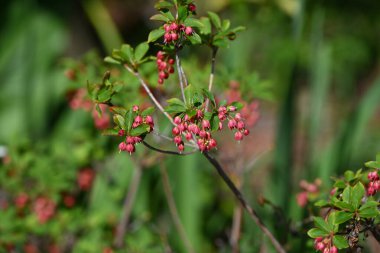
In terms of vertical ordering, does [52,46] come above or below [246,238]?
above

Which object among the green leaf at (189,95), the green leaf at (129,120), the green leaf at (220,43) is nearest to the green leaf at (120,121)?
the green leaf at (129,120)

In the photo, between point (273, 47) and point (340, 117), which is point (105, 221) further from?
point (340, 117)

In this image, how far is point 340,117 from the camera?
15.0 ft

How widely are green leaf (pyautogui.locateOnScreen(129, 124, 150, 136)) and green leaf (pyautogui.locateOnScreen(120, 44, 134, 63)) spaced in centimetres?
22

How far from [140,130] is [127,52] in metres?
0.24

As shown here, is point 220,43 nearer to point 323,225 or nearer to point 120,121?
point 120,121

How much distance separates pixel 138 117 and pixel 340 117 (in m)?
3.80

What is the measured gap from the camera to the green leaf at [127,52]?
3.78ft

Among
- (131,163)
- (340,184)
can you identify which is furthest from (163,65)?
(131,163)

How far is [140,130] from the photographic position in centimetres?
98

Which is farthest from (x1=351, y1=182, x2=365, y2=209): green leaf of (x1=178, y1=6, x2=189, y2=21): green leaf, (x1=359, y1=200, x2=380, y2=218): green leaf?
(x1=178, y1=6, x2=189, y2=21): green leaf

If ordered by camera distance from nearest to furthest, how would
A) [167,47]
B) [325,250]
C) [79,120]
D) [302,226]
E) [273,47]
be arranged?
1. [325,250]
2. [167,47]
3. [302,226]
4. [79,120]
5. [273,47]

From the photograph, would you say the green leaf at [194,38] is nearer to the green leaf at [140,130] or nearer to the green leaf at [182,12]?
the green leaf at [182,12]

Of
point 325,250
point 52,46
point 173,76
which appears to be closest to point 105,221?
point 173,76
